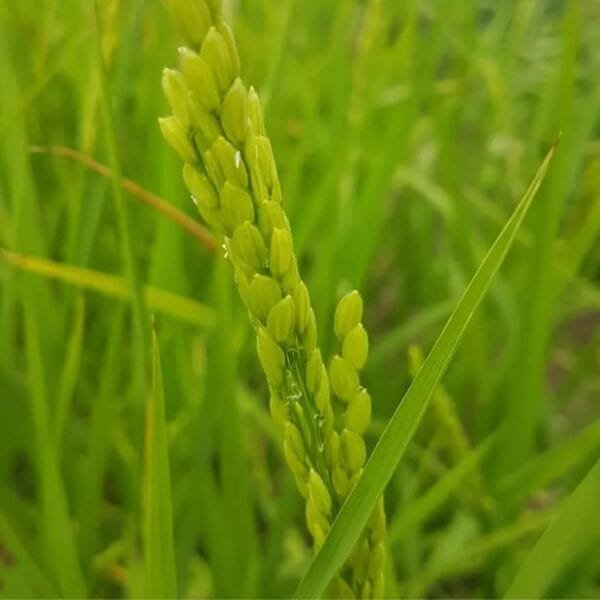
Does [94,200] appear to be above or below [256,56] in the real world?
below

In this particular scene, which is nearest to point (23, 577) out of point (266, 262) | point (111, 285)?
point (111, 285)

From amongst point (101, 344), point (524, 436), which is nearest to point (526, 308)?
point (524, 436)

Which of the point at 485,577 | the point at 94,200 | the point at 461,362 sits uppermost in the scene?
the point at 94,200

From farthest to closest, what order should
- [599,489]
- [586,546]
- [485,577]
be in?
1. [485,577]
2. [586,546]
3. [599,489]


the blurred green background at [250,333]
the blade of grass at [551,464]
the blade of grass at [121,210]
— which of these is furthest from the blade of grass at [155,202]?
the blade of grass at [551,464]

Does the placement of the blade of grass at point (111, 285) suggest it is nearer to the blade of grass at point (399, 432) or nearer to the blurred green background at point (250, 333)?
the blurred green background at point (250, 333)

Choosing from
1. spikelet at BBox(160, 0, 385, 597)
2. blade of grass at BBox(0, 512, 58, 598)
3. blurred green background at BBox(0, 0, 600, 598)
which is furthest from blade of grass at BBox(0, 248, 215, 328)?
spikelet at BBox(160, 0, 385, 597)

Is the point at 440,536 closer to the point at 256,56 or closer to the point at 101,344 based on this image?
the point at 101,344

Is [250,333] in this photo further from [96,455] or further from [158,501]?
[158,501]
